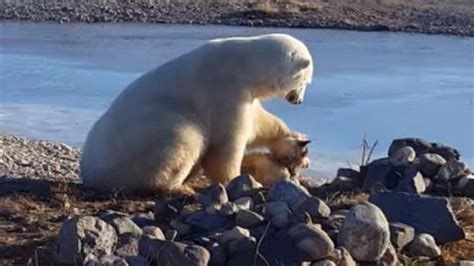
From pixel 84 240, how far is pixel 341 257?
1.23m

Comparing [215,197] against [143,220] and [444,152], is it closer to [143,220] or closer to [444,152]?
[143,220]

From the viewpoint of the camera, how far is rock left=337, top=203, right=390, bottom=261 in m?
5.61

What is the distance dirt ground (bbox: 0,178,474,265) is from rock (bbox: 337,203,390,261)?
0.29 meters

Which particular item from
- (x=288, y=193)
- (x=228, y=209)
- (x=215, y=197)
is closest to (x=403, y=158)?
(x=288, y=193)

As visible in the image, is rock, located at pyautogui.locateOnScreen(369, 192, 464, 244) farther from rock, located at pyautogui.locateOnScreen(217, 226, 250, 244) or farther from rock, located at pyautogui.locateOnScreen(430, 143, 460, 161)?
rock, located at pyautogui.locateOnScreen(430, 143, 460, 161)

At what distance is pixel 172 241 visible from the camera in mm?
5504

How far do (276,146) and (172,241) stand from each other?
3459 millimetres

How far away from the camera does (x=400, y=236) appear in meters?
5.91

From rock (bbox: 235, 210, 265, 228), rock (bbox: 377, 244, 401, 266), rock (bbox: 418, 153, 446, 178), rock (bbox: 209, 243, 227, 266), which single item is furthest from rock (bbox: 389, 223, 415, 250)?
rock (bbox: 418, 153, 446, 178)

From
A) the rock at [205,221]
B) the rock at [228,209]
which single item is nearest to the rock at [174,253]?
the rock at [205,221]

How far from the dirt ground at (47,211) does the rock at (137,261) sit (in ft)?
1.72

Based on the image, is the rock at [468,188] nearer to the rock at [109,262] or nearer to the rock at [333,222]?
the rock at [333,222]

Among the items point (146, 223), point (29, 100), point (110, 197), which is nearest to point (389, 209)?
point (146, 223)

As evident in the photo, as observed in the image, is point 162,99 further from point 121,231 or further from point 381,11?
point 381,11
